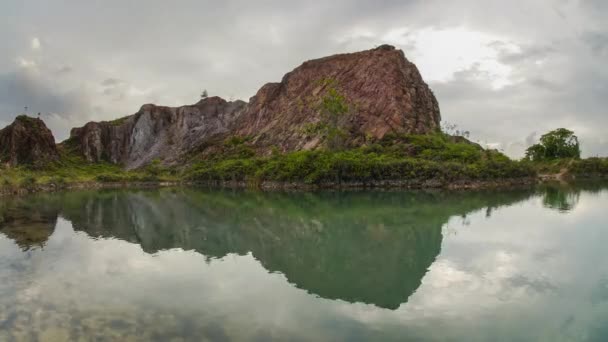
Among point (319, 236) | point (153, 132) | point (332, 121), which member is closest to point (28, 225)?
point (319, 236)

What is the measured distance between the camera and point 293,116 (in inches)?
4311

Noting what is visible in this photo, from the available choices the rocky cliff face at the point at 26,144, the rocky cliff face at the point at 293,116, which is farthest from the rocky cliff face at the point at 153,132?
the rocky cliff face at the point at 26,144

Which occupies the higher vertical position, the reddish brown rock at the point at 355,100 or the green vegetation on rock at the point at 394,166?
the reddish brown rock at the point at 355,100

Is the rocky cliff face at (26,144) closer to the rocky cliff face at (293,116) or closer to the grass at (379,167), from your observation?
the grass at (379,167)

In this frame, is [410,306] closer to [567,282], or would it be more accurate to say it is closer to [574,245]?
[567,282]

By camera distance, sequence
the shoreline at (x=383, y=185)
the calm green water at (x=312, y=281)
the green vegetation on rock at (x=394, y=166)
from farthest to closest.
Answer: the green vegetation on rock at (x=394, y=166), the shoreline at (x=383, y=185), the calm green water at (x=312, y=281)

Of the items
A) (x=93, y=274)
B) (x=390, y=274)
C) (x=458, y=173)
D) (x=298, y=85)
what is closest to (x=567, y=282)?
(x=390, y=274)

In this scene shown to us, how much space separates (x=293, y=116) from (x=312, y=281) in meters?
96.6

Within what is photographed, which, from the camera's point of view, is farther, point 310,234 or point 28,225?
point 28,225

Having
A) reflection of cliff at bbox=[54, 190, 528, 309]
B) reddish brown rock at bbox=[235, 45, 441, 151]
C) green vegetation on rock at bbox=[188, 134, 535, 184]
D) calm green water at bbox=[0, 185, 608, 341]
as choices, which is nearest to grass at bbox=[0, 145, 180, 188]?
reddish brown rock at bbox=[235, 45, 441, 151]

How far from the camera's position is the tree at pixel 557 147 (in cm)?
10575

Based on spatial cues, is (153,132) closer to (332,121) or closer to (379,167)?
(332,121)

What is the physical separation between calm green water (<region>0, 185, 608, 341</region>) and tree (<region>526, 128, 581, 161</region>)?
88.4 m

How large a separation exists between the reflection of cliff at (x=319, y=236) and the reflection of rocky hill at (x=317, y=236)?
0.11 feet
